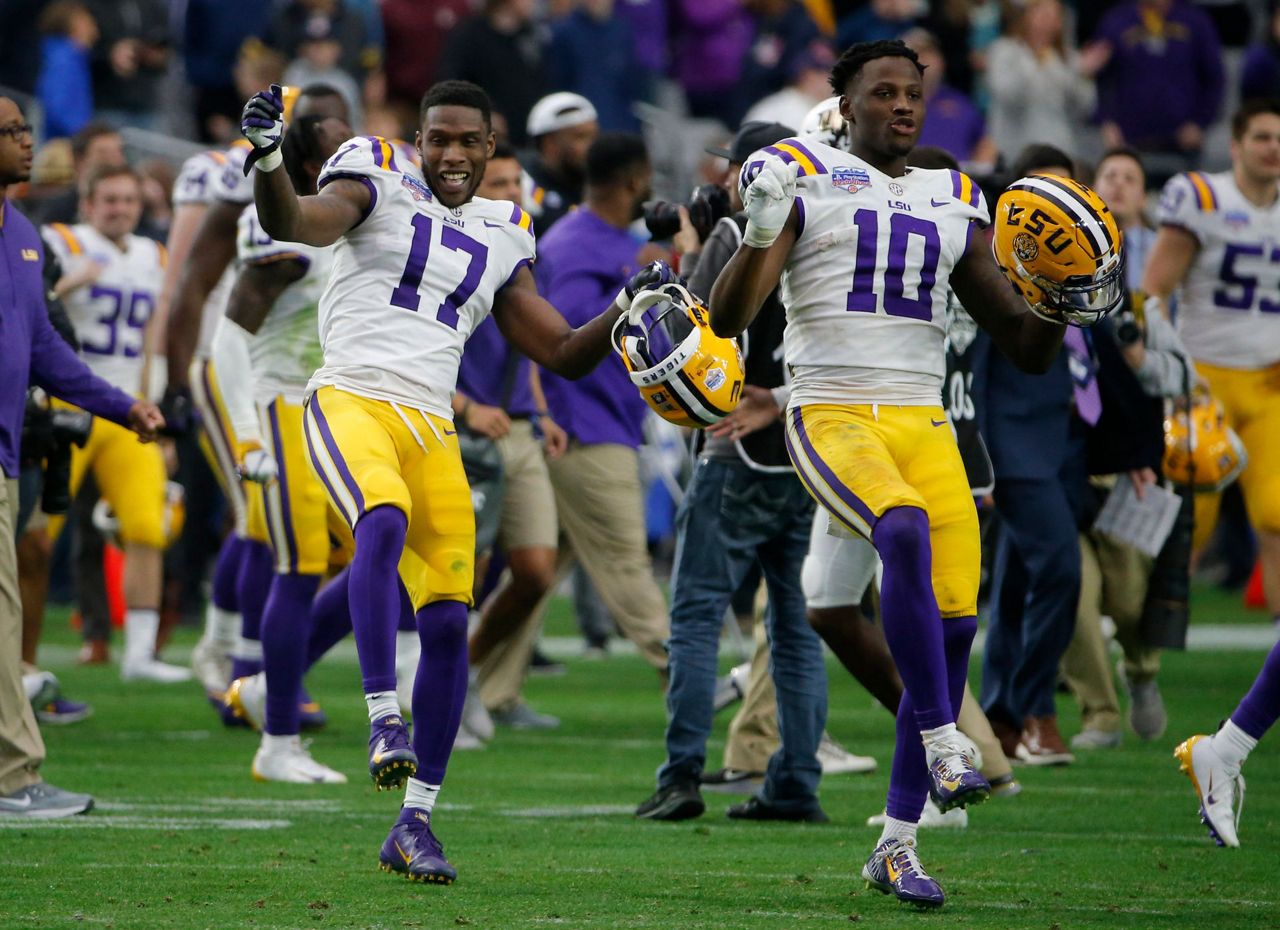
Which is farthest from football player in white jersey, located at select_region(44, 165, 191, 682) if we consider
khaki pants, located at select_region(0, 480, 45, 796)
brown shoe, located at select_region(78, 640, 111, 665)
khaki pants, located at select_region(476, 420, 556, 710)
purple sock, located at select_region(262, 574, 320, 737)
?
khaki pants, located at select_region(0, 480, 45, 796)

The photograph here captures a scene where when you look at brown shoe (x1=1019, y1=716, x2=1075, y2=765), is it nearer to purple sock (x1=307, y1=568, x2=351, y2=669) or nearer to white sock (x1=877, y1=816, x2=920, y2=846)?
purple sock (x1=307, y1=568, x2=351, y2=669)

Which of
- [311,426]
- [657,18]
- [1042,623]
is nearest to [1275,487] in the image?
[1042,623]

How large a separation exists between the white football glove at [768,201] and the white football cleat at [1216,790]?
1998mm

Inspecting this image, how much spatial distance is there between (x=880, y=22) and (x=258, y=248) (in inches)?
367

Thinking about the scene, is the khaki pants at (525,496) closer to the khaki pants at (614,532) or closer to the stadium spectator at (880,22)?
the khaki pants at (614,532)

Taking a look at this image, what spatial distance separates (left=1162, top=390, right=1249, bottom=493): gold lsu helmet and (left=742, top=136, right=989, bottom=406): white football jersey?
10.3ft

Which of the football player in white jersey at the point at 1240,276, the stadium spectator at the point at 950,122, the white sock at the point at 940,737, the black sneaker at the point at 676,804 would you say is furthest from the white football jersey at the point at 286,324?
the stadium spectator at the point at 950,122

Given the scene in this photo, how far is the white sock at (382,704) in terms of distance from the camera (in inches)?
189

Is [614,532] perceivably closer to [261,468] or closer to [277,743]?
[261,468]

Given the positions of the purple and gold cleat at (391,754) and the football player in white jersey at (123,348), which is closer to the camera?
the purple and gold cleat at (391,754)

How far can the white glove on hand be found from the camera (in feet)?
23.2

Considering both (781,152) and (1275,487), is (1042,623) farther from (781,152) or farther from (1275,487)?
(781,152)

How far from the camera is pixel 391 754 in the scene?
4652 millimetres

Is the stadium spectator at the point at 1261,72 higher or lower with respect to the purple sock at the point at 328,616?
higher
